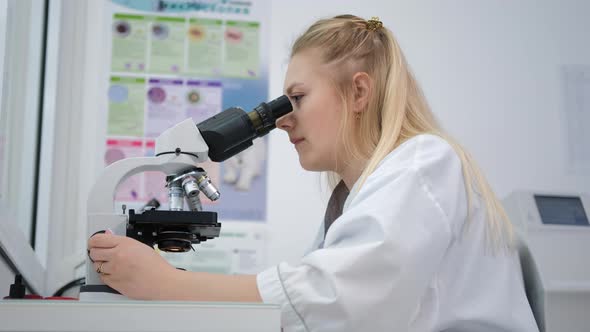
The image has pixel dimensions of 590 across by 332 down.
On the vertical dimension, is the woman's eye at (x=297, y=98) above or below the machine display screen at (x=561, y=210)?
above

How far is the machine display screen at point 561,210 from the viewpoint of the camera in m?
1.55

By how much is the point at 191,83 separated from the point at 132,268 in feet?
3.57

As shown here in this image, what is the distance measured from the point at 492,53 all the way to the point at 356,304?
1.42 meters

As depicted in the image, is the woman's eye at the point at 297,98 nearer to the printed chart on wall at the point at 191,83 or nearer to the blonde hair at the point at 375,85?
the blonde hair at the point at 375,85

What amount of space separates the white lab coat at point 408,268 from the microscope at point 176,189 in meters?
0.17

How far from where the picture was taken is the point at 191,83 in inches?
74.4

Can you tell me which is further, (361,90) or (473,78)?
(473,78)

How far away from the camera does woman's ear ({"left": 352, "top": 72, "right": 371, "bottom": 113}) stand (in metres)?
1.26

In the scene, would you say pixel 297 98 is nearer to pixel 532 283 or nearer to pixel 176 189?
pixel 176 189

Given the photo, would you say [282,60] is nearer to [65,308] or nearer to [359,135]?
[359,135]

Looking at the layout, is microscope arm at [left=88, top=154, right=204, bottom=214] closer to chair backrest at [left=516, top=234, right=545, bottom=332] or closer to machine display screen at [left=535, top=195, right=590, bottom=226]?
chair backrest at [left=516, top=234, right=545, bottom=332]

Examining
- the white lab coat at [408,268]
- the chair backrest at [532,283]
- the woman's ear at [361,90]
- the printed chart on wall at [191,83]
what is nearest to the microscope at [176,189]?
the white lab coat at [408,268]

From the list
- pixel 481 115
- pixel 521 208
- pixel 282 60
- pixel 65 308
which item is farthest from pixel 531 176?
pixel 65 308

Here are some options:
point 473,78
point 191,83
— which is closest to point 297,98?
point 191,83
